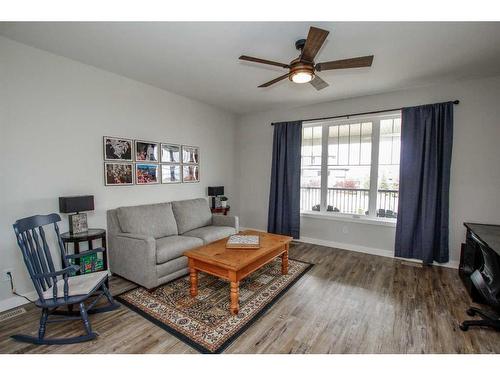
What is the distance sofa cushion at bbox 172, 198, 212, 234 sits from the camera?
147 inches

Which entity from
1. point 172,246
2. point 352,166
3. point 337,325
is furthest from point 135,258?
point 352,166

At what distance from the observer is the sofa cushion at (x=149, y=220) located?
312cm

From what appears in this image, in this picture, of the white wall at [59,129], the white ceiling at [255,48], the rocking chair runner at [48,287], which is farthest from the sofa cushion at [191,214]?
the white ceiling at [255,48]

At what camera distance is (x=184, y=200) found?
4.05m

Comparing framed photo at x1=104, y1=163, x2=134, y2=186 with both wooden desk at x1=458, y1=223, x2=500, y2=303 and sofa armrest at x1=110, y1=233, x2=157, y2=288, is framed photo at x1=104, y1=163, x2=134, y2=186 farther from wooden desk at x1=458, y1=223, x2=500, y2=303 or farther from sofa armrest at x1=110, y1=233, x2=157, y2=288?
wooden desk at x1=458, y1=223, x2=500, y2=303

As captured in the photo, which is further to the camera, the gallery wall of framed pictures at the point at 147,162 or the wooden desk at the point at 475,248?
the gallery wall of framed pictures at the point at 147,162

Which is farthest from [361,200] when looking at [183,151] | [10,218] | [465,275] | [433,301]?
[10,218]

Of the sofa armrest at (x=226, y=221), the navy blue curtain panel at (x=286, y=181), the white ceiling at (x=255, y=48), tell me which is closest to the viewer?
the white ceiling at (x=255, y=48)

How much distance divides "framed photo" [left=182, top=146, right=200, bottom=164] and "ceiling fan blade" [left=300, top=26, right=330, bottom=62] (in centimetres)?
276

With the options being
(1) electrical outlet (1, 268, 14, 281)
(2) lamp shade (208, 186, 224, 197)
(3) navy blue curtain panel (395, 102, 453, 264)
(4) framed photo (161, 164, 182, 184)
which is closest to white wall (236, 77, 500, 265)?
(3) navy blue curtain panel (395, 102, 453, 264)

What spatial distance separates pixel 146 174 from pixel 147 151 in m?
0.36

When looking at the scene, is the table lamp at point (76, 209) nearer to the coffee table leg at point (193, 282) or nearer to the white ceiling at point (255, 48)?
the coffee table leg at point (193, 282)

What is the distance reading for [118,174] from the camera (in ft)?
10.8
